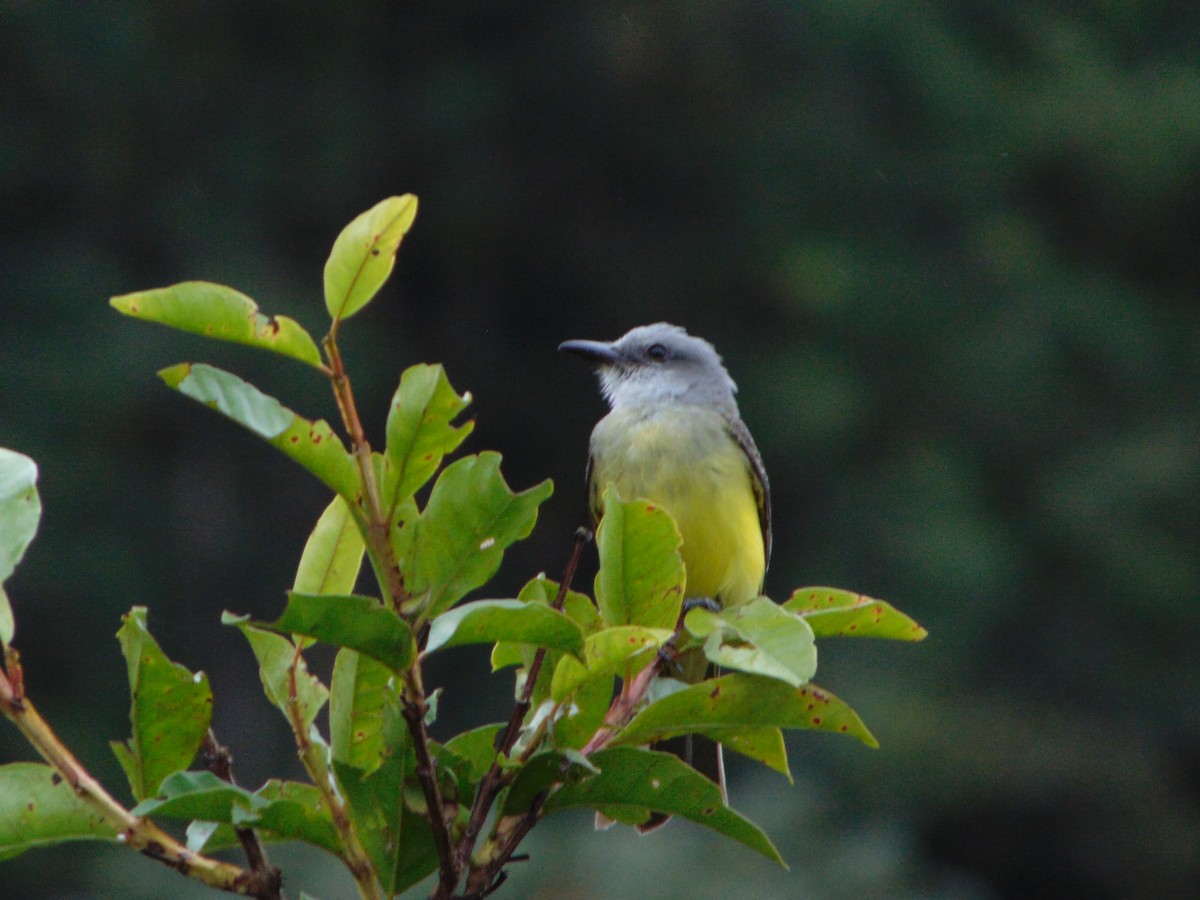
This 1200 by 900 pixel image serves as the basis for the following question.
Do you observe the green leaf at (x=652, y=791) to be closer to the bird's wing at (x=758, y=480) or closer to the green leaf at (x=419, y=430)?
the green leaf at (x=419, y=430)

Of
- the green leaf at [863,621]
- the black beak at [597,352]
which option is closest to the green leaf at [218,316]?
the green leaf at [863,621]

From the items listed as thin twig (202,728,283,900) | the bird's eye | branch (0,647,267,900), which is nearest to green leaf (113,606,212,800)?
thin twig (202,728,283,900)

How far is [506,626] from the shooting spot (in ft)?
4.70

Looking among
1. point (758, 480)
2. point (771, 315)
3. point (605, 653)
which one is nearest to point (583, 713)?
point (605, 653)

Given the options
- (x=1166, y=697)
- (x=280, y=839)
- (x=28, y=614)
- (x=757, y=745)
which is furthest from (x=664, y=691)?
(x=1166, y=697)

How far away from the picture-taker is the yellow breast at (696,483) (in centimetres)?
335

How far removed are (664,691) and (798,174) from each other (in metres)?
13.8

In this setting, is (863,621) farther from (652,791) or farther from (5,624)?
(5,624)

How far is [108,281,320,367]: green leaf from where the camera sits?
1.39 m

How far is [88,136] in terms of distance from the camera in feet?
47.0

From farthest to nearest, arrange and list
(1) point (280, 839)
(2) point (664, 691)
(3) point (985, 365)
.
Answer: (3) point (985, 365)
(2) point (664, 691)
(1) point (280, 839)

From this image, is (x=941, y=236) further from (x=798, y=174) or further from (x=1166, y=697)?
(x=1166, y=697)

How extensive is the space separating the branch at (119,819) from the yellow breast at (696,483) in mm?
2015

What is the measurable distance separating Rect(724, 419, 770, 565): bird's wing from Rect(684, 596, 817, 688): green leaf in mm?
2034
